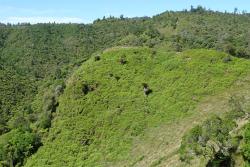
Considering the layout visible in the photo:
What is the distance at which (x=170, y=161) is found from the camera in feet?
244

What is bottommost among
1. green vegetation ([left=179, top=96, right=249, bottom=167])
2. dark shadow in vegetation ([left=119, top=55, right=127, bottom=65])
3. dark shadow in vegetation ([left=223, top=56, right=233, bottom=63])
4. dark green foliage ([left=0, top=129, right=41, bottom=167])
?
dark green foliage ([left=0, top=129, right=41, bottom=167])

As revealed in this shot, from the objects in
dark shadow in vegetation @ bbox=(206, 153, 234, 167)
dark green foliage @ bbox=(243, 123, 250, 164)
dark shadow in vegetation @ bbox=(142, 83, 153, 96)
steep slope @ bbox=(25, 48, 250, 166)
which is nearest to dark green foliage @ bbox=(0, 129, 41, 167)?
steep slope @ bbox=(25, 48, 250, 166)

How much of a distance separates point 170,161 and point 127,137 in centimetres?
2096

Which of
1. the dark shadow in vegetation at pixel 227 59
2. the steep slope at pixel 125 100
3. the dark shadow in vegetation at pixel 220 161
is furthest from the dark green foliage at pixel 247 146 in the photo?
the dark shadow in vegetation at pixel 227 59

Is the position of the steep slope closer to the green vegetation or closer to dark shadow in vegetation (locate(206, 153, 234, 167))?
the green vegetation

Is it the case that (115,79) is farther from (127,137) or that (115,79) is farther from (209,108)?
(209,108)

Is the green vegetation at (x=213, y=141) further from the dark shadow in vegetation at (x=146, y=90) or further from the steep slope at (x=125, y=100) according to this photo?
the dark shadow in vegetation at (x=146, y=90)

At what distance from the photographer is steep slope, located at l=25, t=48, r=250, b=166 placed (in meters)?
93.3

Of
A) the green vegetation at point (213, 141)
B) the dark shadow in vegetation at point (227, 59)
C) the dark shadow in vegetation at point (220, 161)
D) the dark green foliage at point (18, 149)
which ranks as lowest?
the dark green foliage at point (18, 149)

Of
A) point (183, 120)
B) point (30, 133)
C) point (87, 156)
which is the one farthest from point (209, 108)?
point (30, 133)

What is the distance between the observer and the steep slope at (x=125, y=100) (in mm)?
93312

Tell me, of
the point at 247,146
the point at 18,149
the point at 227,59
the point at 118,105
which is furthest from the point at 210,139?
the point at 18,149

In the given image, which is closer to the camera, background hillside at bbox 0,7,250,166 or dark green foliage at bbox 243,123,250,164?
dark green foliage at bbox 243,123,250,164

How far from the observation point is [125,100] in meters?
105
